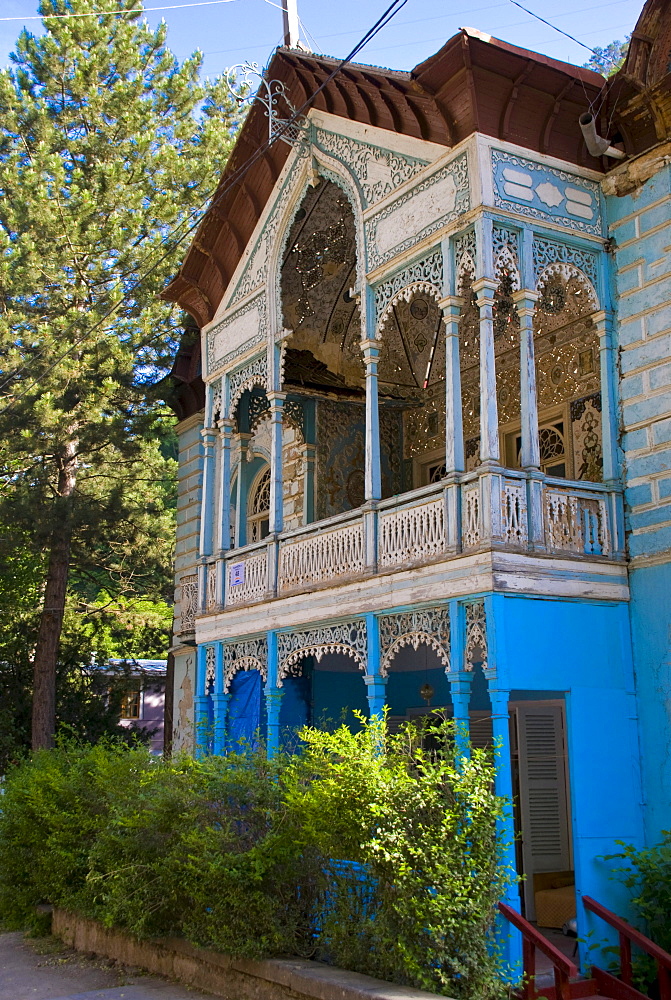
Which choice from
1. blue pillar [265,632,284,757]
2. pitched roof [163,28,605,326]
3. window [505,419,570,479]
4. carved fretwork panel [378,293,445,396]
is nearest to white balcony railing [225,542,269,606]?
blue pillar [265,632,284,757]

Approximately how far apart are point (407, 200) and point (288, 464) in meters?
6.35

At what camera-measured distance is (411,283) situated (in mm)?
11602

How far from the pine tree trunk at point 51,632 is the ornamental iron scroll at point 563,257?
1360 centimetres

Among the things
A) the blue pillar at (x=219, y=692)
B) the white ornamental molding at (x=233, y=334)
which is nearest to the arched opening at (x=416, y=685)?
the blue pillar at (x=219, y=692)

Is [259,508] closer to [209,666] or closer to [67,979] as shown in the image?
[209,666]

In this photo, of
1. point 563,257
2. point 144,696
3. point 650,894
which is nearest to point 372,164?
point 563,257

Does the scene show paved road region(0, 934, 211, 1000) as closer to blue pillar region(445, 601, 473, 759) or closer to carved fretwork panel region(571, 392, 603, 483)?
blue pillar region(445, 601, 473, 759)

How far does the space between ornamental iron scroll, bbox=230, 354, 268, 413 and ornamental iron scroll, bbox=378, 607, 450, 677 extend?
4.42m

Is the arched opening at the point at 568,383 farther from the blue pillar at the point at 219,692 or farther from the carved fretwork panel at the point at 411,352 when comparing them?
the blue pillar at the point at 219,692

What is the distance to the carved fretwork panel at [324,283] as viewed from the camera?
46.4 feet

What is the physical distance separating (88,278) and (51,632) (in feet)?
26.0

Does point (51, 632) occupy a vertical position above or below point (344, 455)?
below

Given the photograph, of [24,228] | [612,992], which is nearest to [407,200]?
[612,992]

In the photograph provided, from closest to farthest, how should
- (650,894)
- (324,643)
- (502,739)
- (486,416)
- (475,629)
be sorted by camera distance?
(502,739) < (650,894) < (475,629) < (486,416) < (324,643)
